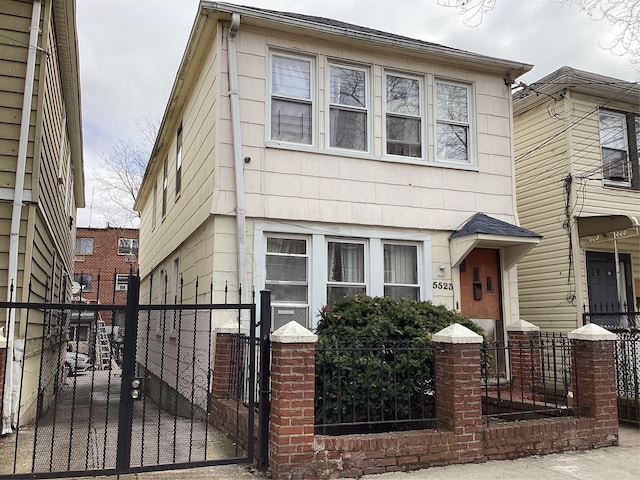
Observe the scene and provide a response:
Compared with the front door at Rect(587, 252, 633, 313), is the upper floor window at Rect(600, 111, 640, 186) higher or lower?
higher

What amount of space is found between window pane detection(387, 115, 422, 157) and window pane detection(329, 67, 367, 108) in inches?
23.3

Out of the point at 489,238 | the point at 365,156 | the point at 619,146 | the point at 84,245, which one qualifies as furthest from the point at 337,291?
the point at 84,245

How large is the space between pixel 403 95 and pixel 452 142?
3.88ft

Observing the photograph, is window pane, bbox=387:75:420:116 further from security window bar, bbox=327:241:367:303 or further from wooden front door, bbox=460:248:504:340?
wooden front door, bbox=460:248:504:340

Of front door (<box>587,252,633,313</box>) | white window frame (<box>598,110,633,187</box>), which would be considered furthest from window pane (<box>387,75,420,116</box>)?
front door (<box>587,252,633,313</box>)

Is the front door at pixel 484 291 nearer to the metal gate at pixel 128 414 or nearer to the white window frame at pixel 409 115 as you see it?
the white window frame at pixel 409 115

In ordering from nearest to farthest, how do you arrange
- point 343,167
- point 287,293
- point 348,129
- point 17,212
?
1. point 17,212
2. point 287,293
3. point 343,167
4. point 348,129

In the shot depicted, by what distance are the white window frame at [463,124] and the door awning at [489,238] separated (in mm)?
985

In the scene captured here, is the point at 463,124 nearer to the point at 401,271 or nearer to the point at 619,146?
the point at 401,271

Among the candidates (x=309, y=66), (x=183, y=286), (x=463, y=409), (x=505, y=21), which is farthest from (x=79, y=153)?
(x=463, y=409)

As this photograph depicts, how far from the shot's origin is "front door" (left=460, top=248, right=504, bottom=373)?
937 cm

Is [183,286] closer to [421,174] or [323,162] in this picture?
[323,162]

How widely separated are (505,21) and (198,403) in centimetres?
676

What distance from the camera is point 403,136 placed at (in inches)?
368
